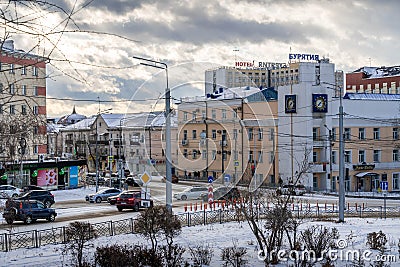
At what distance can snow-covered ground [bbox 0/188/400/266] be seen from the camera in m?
14.1

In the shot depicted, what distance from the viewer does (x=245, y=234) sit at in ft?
62.7

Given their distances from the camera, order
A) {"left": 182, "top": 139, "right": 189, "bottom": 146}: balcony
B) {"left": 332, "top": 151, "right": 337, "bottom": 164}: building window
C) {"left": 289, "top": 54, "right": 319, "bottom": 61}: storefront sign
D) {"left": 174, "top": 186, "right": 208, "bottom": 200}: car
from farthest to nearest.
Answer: {"left": 289, "top": 54, "right": 319, "bottom": 61}: storefront sign, {"left": 332, "top": 151, "right": 337, "bottom": 164}: building window, {"left": 182, "top": 139, "right": 189, "bottom": 146}: balcony, {"left": 174, "top": 186, "right": 208, "bottom": 200}: car

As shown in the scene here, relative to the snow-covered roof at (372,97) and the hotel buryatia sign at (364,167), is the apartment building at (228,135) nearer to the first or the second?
the hotel buryatia sign at (364,167)

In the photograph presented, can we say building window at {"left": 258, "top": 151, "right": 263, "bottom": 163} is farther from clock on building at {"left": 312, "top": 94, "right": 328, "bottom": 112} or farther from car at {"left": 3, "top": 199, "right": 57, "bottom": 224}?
car at {"left": 3, "top": 199, "right": 57, "bottom": 224}

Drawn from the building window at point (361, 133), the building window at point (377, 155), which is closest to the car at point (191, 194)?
the building window at point (361, 133)

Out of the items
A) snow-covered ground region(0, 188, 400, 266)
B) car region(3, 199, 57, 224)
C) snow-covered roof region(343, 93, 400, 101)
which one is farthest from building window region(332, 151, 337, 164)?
car region(3, 199, 57, 224)

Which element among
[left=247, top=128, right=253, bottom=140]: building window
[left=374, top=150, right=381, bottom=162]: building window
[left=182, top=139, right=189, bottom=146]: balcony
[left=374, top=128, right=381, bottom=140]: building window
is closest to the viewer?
[left=182, top=139, right=189, bottom=146]: balcony

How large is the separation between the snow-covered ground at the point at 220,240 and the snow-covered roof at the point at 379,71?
75.1m

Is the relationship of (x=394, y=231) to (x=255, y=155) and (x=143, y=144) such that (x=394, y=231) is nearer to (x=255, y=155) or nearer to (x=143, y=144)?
(x=255, y=155)

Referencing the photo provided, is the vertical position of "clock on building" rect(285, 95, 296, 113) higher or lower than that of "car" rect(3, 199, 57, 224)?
higher

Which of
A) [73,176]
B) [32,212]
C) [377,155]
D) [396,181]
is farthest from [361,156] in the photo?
[32,212]

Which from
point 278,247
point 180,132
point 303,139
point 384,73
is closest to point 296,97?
point 303,139

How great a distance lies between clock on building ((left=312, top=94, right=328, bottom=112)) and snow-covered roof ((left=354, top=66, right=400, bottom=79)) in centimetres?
5008

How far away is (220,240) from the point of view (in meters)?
17.8
